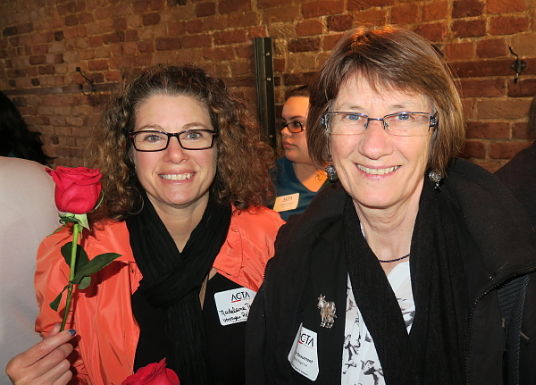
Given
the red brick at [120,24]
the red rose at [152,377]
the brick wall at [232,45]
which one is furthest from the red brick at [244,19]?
the red rose at [152,377]

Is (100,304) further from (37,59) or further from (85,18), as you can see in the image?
(37,59)

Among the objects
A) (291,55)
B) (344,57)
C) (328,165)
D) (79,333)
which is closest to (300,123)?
(291,55)

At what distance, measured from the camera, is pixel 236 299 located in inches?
63.8

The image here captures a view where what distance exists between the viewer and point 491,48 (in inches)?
90.7

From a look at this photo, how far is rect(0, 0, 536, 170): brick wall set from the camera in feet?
7.56

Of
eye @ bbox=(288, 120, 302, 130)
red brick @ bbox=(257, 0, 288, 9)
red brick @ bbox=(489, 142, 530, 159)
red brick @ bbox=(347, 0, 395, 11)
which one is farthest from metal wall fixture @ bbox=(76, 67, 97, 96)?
red brick @ bbox=(489, 142, 530, 159)

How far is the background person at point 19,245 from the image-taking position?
148 centimetres

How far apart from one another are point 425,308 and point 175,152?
955mm

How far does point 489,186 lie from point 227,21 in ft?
8.26

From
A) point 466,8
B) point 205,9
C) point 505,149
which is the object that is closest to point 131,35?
point 205,9

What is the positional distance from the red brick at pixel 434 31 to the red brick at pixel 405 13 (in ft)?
0.23

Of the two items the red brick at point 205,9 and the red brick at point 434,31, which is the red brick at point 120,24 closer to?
the red brick at point 205,9

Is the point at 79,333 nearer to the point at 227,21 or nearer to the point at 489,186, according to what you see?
the point at 489,186

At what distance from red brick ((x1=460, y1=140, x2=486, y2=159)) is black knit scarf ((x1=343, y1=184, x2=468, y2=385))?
134 cm
